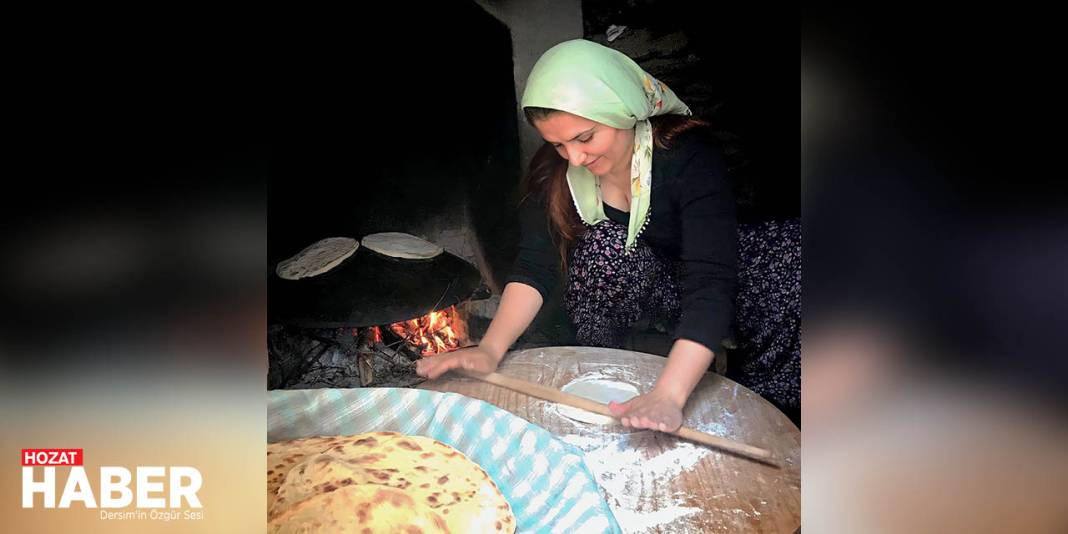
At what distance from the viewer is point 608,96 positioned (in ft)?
7.38

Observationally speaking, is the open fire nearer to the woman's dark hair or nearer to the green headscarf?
the woman's dark hair

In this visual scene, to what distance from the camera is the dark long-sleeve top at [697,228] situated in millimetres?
2311

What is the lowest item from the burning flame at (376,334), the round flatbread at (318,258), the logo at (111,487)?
the logo at (111,487)

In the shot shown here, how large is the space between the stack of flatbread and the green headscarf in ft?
2.55

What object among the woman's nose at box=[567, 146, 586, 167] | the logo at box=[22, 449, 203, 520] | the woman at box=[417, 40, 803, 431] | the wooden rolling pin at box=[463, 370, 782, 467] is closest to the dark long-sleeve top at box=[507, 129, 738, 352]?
the woman at box=[417, 40, 803, 431]

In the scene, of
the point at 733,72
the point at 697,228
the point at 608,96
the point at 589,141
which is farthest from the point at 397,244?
the point at 733,72

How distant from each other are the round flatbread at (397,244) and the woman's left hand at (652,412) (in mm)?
686

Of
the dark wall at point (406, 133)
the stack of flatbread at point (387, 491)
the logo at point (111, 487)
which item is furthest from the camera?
the logo at point (111, 487)

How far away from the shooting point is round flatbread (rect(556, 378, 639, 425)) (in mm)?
2334

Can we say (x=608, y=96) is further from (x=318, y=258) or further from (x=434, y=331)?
(x=318, y=258)

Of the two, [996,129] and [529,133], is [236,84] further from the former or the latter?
[996,129]

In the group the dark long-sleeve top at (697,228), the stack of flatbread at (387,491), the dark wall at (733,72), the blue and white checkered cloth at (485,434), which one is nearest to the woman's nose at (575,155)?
the dark long-sleeve top at (697,228)

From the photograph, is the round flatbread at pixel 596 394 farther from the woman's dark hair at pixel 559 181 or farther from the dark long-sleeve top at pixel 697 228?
the woman's dark hair at pixel 559 181

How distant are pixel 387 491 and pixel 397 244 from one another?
672mm
